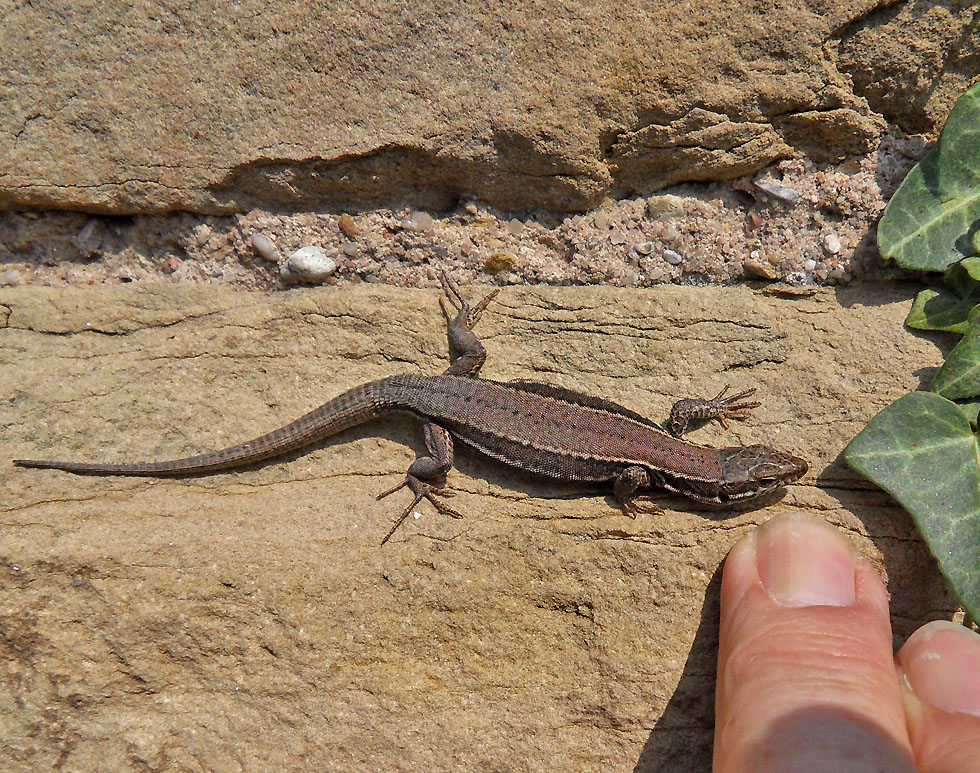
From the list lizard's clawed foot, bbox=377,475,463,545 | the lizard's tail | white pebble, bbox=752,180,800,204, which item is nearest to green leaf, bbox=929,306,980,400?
white pebble, bbox=752,180,800,204

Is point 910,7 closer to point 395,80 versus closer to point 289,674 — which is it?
point 395,80

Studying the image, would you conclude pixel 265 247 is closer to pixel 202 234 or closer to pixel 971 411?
pixel 202 234

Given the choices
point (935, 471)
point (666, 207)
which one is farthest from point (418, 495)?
point (935, 471)

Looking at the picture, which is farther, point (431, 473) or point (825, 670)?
point (431, 473)

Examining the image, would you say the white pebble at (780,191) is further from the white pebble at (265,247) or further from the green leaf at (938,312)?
the white pebble at (265,247)

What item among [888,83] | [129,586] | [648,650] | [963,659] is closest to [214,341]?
[129,586]

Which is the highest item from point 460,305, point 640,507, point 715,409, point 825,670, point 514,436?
point 460,305

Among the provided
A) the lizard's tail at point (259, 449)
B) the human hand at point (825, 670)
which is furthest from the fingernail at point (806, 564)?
the lizard's tail at point (259, 449)
